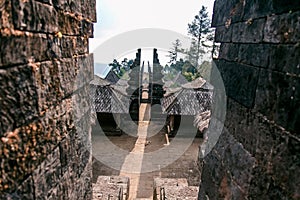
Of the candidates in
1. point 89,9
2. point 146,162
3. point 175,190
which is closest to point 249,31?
point 89,9

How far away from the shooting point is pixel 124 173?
8.64 m

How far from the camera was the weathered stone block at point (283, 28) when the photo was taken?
4.72ft

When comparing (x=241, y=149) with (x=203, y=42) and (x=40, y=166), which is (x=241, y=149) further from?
(x=203, y=42)

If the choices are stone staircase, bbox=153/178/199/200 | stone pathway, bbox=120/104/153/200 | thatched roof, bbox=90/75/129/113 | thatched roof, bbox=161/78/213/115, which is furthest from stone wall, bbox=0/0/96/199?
thatched roof, bbox=161/78/213/115

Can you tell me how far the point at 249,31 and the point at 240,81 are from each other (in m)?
0.46

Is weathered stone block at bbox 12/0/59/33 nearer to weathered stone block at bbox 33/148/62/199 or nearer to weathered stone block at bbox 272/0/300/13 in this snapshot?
weathered stone block at bbox 33/148/62/199

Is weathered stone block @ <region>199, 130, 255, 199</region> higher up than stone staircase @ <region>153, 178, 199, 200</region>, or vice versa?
weathered stone block @ <region>199, 130, 255, 199</region>

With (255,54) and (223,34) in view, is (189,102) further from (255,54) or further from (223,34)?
(255,54)

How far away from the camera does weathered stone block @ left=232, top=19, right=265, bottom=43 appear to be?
1861mm

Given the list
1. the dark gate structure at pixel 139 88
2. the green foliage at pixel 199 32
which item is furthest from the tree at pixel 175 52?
the dark gate structure at pixel 139 88

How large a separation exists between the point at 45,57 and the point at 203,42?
3551cm

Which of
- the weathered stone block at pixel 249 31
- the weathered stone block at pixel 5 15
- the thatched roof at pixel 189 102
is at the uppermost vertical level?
the weathered stone block at pixel 249 31

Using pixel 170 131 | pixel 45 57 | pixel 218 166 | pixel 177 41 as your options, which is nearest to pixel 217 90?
pixel 218 166

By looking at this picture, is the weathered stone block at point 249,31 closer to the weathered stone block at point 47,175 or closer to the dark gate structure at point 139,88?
the weathered stone block at point 47,175
